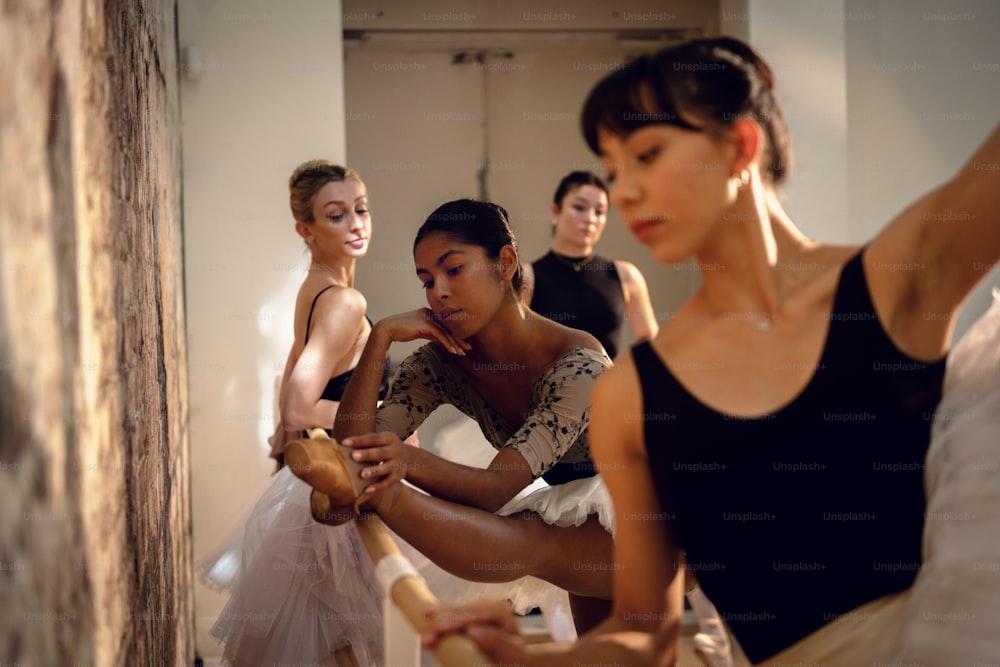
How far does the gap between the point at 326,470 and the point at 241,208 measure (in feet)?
9.61

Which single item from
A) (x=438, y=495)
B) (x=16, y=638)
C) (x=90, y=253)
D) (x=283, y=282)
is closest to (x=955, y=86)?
(x=283, y=282)

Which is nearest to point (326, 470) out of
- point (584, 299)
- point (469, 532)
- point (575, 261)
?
point (469, 532)

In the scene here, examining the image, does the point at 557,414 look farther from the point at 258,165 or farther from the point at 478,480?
the point at 258,165

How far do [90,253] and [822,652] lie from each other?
3.13 ft

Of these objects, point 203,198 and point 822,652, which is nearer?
point 822,652

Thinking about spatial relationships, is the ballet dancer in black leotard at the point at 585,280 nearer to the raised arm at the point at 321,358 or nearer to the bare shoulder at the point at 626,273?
the bare shoulder at the point at 626,273

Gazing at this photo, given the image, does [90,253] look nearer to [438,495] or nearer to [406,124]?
[438,495]

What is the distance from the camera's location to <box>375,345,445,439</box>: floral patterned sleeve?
224cm

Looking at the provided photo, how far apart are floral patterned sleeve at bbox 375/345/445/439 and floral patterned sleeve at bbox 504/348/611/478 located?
31cm

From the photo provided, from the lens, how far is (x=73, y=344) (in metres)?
1.01

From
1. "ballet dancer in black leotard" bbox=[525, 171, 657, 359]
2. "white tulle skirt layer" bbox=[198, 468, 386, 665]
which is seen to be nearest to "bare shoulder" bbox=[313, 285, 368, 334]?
"white tulle skirt layer" bbox=[198, 468, 386, 665]

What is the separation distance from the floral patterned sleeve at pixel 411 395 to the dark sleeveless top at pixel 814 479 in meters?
1.04

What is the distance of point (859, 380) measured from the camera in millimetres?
1188

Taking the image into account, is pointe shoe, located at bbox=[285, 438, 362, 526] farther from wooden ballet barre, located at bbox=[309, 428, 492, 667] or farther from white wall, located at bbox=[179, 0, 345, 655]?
white wall, located at bbox=[179, 0, 345, 655]
